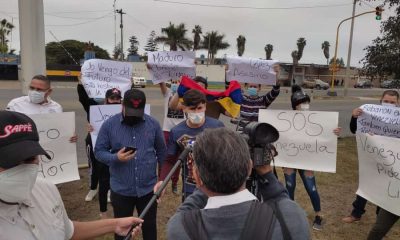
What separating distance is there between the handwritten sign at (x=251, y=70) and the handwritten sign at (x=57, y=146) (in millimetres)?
2310

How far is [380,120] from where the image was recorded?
4.64 meters

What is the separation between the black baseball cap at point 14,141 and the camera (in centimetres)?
160

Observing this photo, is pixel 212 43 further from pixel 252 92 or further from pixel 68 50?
pixel 252 92

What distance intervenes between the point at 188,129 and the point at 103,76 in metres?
2.33

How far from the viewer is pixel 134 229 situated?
1903mm

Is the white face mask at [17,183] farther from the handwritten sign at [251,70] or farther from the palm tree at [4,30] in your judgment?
the palm tree at [4,30]

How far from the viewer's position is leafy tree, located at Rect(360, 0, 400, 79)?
331 inches

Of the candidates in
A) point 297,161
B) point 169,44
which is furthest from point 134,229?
point 169,44

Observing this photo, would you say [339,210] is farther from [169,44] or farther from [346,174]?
[169,44]

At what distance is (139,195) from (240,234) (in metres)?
2.13

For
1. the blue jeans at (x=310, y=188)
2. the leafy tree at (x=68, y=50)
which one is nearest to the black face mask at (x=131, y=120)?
the blue jeans at (x=310, y=188)

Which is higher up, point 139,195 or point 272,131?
point 272,131

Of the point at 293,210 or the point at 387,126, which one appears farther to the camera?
the point at 387,126

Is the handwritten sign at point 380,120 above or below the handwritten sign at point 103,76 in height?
below
